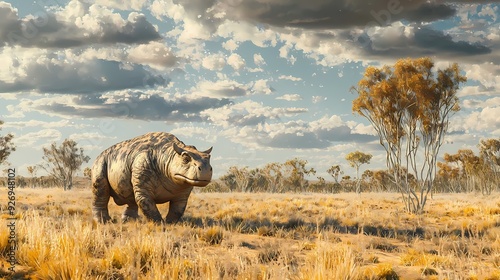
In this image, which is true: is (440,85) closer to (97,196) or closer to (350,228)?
(350,228)

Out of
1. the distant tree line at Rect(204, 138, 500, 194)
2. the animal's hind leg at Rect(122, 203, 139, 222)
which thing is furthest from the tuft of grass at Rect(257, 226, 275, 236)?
the distant tree line at Rect(204, 138, 500, 194)

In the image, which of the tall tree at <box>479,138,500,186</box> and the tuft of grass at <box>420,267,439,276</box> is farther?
the tall tree at <box>479,138,500,186</box>

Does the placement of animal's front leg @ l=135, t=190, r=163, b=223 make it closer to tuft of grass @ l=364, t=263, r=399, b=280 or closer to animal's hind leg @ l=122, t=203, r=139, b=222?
animal's hind leg @ l=122, t=203, r=139, b=222

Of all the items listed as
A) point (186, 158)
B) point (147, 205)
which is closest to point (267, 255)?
point (186, 158)

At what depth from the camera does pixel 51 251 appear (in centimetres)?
657

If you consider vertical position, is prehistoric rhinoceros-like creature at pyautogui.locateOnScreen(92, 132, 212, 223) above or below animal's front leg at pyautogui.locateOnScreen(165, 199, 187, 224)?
above

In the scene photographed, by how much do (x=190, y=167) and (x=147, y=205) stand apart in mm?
1855

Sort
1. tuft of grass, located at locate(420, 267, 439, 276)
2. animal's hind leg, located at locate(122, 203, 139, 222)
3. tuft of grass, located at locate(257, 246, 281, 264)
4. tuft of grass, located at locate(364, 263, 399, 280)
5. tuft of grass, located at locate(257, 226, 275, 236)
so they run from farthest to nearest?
animal's hind leg, located at locate(122, 203, 139, 222) < tuft of grass, located at locate(257, 226, 275, 236) < tuft of grass, located at locate(257, 246, 281, 264) < tuft of grass, located at locate(420, 267, 439, 276) < tuft of grass, located at locate(364, 263, 399, 280)

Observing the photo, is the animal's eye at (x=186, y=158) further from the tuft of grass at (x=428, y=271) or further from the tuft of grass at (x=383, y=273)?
the tuft of grass at (x=428, y=271)

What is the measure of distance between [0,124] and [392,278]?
43962mm

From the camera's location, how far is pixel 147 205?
11578mm

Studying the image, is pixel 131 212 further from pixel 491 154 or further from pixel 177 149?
Answer: pixel 491 154

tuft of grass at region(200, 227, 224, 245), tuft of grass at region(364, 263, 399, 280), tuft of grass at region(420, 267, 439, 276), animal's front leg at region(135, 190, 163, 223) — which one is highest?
animal's front leg at region(135, 190, 163, 223)

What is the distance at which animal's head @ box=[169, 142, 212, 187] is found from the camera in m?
10.4
